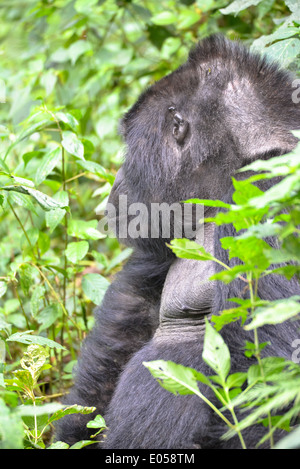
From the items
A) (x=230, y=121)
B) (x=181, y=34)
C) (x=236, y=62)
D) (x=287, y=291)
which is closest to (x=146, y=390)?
(x=287, y=291)

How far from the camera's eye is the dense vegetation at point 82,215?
1451 mm

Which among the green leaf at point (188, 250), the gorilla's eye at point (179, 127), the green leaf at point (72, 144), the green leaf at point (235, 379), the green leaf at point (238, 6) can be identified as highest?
the green leaf at point (238, 6)

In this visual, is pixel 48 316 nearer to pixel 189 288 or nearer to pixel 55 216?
pixel 55 216

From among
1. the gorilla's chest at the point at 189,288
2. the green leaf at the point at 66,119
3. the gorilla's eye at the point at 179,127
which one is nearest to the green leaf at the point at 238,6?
the gorilla's eye at the point at 179,127

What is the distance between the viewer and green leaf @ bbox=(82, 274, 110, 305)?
326cm

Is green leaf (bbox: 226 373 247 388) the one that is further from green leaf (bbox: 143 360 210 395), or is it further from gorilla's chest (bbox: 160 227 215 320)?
gorilla's chest (bbox: 160 227 215 320)

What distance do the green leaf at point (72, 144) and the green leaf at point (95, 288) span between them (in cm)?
74

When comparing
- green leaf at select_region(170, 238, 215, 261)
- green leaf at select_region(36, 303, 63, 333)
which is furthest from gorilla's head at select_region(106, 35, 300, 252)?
green leaf at select_region(170, 238, 215, 261)

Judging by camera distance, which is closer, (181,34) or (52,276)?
(52,276)

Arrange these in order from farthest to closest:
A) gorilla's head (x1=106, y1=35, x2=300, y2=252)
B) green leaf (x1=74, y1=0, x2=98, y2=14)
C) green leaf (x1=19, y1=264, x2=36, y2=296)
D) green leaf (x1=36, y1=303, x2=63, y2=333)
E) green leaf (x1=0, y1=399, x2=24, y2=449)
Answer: green leaf (x1=74, y1=0, x2=98, y2=14) < green leaf (x1=36, y1=303, x2=63, y2=333) < green leaf (x1=19, y1=264, x2=36, y2=296) < gorilla's head (x1=106, y1=35, x2=300, y2=252) < green leaf (x1=0, y1=399, x2=24, y2=449)

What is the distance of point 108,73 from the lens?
17.6 ft

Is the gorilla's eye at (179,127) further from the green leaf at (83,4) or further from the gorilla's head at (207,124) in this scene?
the green leaf at (83,4)

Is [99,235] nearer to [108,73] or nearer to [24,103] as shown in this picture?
[24,103]

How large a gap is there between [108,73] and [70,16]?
877mm
